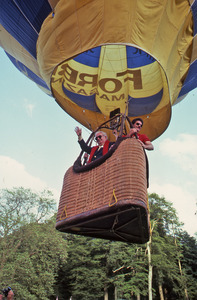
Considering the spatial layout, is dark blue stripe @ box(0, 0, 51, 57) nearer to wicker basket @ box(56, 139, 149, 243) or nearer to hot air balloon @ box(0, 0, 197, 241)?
hot air balloon @ box(0, 0, 197, 241)

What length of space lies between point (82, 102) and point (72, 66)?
720 mm

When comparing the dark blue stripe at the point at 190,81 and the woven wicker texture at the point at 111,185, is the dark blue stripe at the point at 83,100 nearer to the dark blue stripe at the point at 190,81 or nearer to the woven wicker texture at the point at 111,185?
the dark blue stripe at the point at 190,81

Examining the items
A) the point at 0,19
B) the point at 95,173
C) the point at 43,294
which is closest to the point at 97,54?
the point at 0,19

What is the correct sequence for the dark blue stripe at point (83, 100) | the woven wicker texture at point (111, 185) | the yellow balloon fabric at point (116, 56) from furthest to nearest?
1. the dark blue stripe at point (83, 100)
2. the yellow balloon fabric at point (116, 56)
3. the woven wicker texture at point (111, 185)

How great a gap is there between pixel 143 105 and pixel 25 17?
8.25 ft

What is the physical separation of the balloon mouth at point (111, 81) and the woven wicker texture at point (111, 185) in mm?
2624

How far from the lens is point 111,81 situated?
4.59 meters

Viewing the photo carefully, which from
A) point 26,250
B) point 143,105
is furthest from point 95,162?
point 26,250

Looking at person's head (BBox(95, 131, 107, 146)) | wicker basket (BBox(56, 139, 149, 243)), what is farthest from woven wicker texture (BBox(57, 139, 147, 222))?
person's head (BBox(95, 131, 107, 146))

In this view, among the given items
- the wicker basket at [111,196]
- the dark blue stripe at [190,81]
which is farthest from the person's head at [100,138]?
the dark blue stripe at [190,81]

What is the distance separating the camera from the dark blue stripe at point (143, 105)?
14.3ft

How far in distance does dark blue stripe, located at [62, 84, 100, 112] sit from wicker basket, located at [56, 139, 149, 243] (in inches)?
102

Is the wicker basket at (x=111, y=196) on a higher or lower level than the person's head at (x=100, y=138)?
lower

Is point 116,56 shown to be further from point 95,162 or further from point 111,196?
point 111,196
